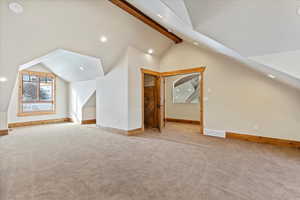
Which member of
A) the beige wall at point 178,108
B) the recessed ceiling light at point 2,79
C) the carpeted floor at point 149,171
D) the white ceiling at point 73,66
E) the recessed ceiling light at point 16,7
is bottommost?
the carpeted floor at point 149,171

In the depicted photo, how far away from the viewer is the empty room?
1.95m

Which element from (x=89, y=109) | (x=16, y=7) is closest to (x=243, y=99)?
(x=16, y=7)

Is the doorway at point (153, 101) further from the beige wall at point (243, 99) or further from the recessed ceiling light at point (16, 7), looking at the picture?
the recessed ceiling light at point (16, 7)

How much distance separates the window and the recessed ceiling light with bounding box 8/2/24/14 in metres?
4.47

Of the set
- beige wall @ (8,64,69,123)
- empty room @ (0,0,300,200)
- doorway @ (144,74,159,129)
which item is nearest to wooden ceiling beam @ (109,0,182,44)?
empty room @ (0,0,300,200)

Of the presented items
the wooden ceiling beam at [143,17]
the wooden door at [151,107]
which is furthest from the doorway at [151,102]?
the wooden ceiling beam at [143,17]

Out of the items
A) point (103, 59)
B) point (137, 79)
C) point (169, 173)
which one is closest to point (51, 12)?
point (103, 59)

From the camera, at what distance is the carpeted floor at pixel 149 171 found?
180cm

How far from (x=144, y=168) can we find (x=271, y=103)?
3.60 m

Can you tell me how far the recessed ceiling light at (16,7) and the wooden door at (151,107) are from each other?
13.7ft

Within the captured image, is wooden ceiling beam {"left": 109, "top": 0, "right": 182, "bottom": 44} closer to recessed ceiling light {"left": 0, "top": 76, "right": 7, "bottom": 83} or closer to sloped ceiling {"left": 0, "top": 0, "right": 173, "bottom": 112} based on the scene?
sloped ceiling {"left": 0, "top": 0, "right": 173, "bottom": 112}

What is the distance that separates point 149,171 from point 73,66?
520cm

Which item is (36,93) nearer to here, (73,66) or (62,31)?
(73,66)

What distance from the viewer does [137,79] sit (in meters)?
5.09
